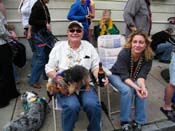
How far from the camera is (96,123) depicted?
277 centimetres

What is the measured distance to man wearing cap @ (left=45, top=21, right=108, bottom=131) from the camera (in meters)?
2.69

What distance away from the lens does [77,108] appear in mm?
2666

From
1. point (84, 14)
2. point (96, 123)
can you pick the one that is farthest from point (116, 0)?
point (96, 123)

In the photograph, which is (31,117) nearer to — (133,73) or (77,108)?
(77,108)

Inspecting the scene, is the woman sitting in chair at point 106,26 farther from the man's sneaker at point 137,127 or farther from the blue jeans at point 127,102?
the man's sneaker at point 137,127

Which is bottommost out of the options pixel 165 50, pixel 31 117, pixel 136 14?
pixel 31 117

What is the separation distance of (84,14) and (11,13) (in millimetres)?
1634

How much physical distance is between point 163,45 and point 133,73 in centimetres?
254

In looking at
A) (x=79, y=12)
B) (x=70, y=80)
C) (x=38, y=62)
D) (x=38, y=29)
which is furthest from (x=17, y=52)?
(x=70, y=80)

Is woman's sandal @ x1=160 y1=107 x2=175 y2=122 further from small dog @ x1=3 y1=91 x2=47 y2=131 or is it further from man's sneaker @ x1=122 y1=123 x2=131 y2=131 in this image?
small dog @ x1=3 y1=91 x2=47 y2=131

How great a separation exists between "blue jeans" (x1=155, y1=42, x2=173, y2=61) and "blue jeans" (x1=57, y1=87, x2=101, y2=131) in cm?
309

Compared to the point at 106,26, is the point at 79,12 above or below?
above

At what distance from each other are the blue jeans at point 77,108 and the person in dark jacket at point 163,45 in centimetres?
311

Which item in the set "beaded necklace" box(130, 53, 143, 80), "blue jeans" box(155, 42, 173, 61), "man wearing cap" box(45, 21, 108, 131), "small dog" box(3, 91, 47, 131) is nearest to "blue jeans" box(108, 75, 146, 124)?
"beaded necklace" box(130, 53, 143, 80)
